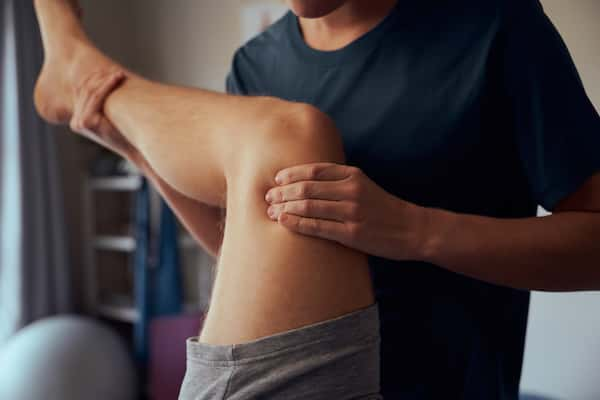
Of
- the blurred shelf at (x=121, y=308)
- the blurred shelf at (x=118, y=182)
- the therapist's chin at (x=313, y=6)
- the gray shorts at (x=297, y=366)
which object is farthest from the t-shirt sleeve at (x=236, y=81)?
the blurred shelf at (x=121, y=308)

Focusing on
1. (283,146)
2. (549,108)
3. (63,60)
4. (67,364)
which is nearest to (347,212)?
(283,146)

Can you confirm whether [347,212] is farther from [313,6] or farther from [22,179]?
[22,179]

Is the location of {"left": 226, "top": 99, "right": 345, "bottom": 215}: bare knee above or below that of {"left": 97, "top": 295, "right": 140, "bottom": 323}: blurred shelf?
above

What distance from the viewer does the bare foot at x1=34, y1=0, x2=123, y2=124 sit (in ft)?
3.06

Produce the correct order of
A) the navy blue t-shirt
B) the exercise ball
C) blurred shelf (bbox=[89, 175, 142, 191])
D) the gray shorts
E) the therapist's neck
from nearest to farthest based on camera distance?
the gray shorts
the navy blue t-shirt
the therapist's neck
the exercise ball
blurred shelf (bbox=[89, 175, 142, 191])

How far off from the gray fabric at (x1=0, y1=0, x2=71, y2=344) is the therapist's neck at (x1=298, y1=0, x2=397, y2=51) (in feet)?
7.23

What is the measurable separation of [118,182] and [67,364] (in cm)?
95

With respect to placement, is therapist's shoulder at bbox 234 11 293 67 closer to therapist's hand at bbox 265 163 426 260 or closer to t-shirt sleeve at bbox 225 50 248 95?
t-shirt sleeve at bbox 225 50 248 95

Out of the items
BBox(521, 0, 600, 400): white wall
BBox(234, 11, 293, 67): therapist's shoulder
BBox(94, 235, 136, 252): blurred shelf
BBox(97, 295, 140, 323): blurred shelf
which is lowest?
BBox(97, 295, 140, 323): blurred shelf

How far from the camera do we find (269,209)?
2.10 feet

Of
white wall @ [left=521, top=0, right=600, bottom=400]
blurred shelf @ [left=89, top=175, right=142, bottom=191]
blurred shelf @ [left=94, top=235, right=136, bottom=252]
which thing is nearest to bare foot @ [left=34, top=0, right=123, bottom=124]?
white wall @ [left=521, top=0, right=600, bottom=400]

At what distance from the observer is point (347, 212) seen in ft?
1.98

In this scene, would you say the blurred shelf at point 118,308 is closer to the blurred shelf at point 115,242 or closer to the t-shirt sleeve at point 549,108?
the blurred shelf at point 115,242

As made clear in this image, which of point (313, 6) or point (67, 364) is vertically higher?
point (313, 6)
